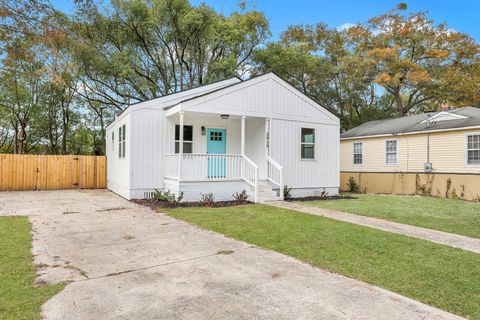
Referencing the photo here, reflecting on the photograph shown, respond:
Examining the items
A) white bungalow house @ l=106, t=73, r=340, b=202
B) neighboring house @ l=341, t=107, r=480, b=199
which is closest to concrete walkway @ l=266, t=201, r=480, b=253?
white bungalow house @ l=106, t=73, r=340, b=202

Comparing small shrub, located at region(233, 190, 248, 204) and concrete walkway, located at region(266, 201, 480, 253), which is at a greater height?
small shrub, located at region(233, 190, 248, 204)

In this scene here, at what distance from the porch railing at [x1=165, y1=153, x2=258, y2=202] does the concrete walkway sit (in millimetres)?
2456

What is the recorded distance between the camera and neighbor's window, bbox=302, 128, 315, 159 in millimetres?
13258

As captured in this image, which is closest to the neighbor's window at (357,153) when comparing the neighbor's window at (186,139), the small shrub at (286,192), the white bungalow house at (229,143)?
the white bungalow house at (229,143)

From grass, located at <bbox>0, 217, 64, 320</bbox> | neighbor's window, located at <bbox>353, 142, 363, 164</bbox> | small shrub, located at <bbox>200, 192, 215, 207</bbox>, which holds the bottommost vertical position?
grass, located at <bbox>0, 217, 64, 320</bbox>

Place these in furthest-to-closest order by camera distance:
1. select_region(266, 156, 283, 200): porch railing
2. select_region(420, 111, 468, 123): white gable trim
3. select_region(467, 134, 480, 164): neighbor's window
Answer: select_region(420, 111, 468, 123): white gable trim < select_region(467, 134, 480, 164): neighbor's window < select_region(266, 156, 283, 200): porch railing

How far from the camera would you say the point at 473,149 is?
14227mm

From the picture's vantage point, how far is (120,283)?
12.7 ft

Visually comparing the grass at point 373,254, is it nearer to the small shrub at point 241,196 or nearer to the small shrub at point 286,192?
the small shrub at point 241,196

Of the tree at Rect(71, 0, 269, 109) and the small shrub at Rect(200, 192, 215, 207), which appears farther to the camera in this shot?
the tree at Rect(71, 0, 269, 109)

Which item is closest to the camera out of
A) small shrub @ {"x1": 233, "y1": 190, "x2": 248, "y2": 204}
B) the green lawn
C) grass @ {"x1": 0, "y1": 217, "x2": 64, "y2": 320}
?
grass @ {"x1": 0, "y1": 217, "x2": 64, "y2": 320}

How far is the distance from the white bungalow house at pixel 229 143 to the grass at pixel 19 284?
546 cm

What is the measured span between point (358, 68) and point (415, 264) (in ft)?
75.8

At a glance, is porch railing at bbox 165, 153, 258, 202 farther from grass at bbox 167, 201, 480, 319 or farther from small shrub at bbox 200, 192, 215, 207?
grass at bbox 167, 201, 480, 319
